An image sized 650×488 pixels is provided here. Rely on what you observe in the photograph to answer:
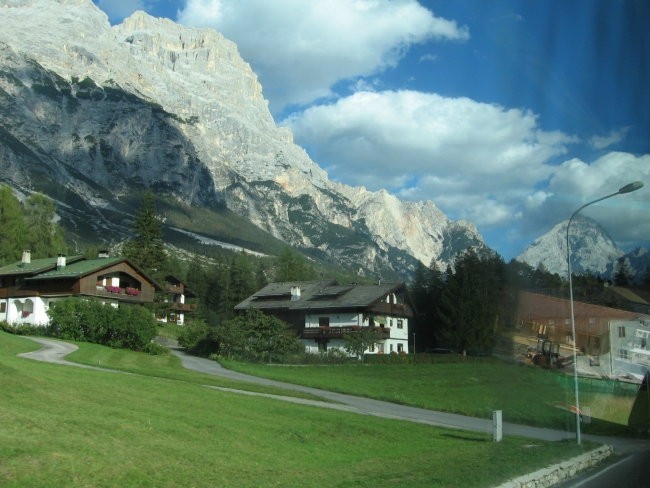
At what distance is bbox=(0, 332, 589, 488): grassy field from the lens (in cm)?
1161

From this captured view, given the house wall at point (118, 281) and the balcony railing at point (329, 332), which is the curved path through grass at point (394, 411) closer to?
the house wall at point (118, 281)

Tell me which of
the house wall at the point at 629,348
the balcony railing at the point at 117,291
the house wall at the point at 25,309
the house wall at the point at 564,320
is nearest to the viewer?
the house wall at the point at 629,348

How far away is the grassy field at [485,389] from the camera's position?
Result: 11930 millimetres

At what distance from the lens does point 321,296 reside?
8675 cm

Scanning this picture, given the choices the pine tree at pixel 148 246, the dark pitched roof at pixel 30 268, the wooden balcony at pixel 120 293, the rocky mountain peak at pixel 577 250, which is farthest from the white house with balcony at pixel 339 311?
the rocky mountain peak at pixel 577 250

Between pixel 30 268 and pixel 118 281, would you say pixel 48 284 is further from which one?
pixel 118 281

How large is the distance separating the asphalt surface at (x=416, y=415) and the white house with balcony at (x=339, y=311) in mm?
26742

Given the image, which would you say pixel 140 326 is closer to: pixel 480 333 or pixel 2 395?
pixel 2 395

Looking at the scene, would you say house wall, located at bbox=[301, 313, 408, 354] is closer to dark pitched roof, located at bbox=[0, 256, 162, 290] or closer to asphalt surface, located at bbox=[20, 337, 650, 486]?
dark pitched roof, located at bbox=[0, 256, 162, 290]

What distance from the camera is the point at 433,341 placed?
89.9 metres

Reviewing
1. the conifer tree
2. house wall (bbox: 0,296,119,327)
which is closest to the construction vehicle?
house wall (bbox: 0,296,119,327)

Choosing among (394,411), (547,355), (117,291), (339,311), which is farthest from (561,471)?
(117,291)

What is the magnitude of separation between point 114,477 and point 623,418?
32.8 feet

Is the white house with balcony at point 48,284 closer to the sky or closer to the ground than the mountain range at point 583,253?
closer to the sky
